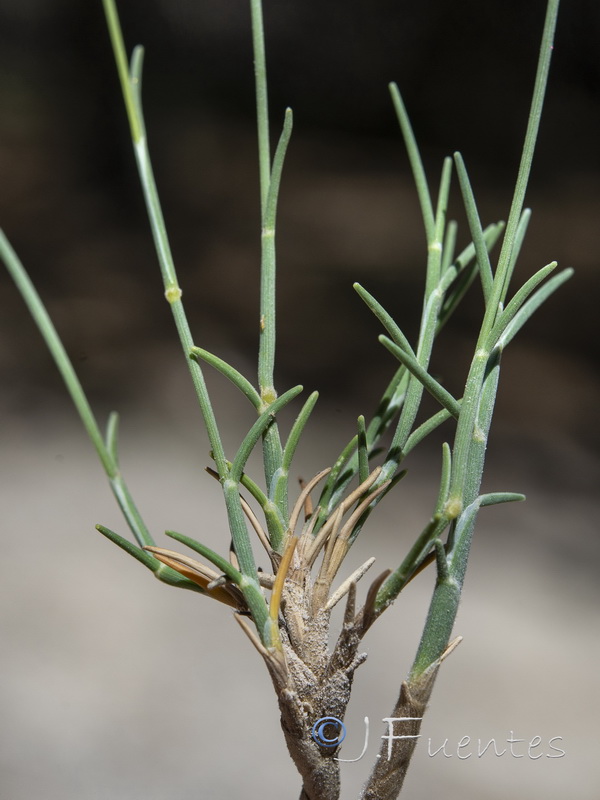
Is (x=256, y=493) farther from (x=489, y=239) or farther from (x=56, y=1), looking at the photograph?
(x=56, y=1)

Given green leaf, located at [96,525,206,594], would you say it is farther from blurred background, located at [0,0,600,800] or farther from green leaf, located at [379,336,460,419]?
blurred background, located at [0,0,600,800]

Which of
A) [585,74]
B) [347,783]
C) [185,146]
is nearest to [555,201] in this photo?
[585,74]

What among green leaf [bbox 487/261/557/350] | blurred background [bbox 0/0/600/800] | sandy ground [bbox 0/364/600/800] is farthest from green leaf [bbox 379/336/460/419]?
blurred background [bbox 0/0/600/800]

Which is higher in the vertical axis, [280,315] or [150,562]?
[280,315]

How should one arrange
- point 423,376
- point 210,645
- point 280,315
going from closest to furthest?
point 423,376, point 210,645, point 280,315

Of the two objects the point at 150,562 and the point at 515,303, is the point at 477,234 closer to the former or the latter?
the point at 515,303

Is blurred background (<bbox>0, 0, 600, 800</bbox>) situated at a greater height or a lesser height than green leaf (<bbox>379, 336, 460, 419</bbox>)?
greater

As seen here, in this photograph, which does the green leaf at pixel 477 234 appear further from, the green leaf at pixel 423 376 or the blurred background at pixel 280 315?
the blurred background at pixel 280 315

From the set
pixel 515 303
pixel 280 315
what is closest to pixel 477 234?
pixel 515 303
